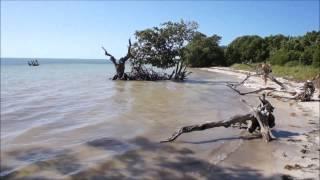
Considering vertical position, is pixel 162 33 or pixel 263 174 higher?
pixel 162 33

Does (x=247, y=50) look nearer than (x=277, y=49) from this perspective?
No

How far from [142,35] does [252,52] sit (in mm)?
43980

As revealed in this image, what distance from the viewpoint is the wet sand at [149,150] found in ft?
30.0

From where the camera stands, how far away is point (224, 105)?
73.6ft

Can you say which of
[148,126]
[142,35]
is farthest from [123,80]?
[148,126]

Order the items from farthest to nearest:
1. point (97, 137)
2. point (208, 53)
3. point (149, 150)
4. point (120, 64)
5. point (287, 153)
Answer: point (208, 53)
point (120, 64)
point (97, 137)
point (149, 150)
point (287, 153)

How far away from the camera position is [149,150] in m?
11.3

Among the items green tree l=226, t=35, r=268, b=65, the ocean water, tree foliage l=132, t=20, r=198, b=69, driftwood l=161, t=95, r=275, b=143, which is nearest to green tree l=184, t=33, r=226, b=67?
green tree l=226, t=35, r=268, b=65

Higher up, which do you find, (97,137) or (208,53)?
(208,53)

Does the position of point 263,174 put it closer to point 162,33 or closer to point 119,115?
point 119,115

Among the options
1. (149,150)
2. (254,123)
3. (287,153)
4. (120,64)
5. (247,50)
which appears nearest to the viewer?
(287,153)

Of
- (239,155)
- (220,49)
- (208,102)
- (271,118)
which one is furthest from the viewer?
(220,49)

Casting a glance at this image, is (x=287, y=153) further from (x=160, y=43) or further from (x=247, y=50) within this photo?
(x=247, y=50)

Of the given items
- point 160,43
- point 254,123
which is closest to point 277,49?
point 160,43
